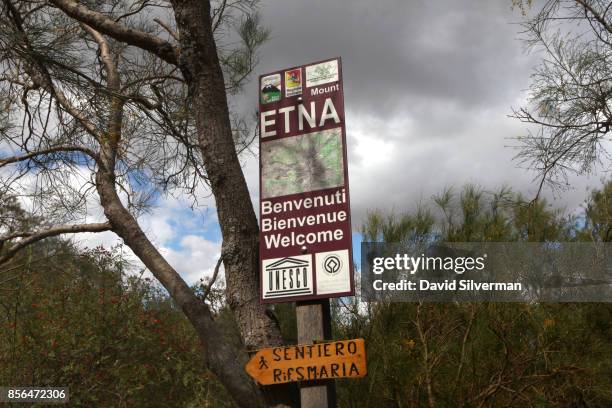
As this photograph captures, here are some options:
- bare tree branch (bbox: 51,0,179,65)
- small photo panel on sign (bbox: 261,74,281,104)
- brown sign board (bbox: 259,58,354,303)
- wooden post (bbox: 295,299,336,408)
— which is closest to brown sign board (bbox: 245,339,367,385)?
wooden post (bbox: 295,299,336,408)

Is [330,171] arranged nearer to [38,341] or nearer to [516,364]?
[516,364]

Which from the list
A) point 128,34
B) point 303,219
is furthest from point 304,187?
point 128,34

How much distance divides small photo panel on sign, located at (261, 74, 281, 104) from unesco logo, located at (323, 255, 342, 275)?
3.39ft

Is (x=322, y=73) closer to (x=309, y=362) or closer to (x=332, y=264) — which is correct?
(x=332, y=264)

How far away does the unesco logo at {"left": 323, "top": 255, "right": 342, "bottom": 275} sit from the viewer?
3440 mm

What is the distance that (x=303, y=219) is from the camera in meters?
3.59

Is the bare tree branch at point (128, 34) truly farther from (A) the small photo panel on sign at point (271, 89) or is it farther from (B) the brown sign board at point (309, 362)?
(B) the brown sign board at point (309, 362)

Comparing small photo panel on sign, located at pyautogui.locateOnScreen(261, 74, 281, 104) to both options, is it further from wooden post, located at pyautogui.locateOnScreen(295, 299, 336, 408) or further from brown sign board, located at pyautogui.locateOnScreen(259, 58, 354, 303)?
wooden post, located at pyautogui.locateOnScreen(295, 299, 336, 408)

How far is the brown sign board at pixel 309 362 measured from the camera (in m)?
3.31

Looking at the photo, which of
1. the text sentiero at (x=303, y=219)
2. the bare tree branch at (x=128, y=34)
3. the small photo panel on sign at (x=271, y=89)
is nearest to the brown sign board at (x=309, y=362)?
the text sentiero at (x=303, y=219)

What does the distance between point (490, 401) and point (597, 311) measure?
3250mm

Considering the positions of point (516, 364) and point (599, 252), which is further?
point (599, 252)

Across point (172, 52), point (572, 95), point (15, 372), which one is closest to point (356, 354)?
point (172, 52)

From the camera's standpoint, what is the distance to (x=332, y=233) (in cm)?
350
